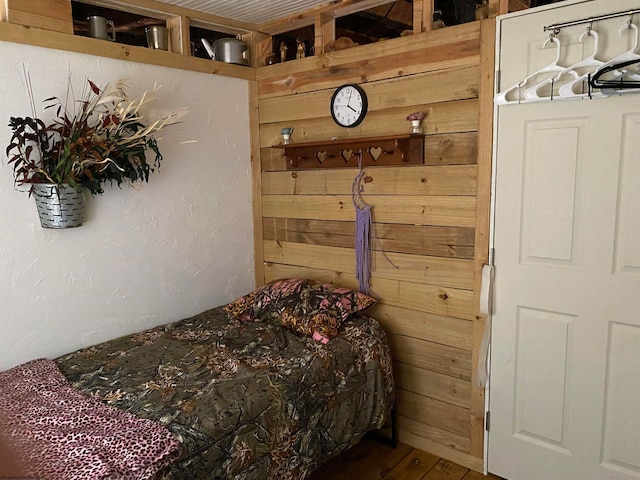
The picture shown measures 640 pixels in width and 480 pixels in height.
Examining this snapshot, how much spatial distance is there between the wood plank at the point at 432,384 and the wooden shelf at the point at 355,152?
3.42ft

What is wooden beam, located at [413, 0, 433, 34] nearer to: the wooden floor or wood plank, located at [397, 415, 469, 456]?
wood plank, located at [397, 415, 469, 456]

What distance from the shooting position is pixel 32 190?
210cm

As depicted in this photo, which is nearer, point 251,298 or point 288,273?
point 251,298

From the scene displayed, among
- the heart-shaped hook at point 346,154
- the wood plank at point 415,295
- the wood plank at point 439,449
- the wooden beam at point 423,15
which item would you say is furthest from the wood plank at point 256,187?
the wood plank at point 439,449

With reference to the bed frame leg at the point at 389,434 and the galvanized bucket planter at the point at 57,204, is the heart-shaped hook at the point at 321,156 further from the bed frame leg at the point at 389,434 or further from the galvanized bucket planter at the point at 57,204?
the bed frame leg at the point at 389,434

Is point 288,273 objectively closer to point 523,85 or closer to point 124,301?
point 124,301

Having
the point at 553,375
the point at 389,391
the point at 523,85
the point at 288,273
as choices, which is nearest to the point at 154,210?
the point at 288,273

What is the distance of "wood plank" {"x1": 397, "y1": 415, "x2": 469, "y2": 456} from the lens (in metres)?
2.49

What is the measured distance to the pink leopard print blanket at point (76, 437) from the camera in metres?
1.46

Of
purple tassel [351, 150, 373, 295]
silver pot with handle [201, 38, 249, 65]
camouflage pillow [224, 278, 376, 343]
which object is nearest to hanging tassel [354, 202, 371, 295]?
purple tassel [351, 150, 373, 295]

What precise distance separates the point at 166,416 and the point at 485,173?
1594 mm

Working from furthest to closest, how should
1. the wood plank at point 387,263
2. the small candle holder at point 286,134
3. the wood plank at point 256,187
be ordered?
the wood plank at point 256,187 → the small candle holder at point 286,134 → the wood plank at point 387,263

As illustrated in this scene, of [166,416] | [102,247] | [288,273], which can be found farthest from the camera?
[288,273]

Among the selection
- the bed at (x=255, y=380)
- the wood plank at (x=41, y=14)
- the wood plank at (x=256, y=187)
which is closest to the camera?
the bed at (x=255, y=380)
